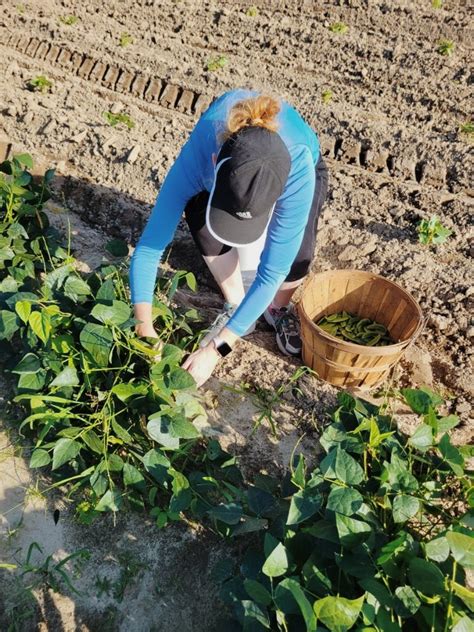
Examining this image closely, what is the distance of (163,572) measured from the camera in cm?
194

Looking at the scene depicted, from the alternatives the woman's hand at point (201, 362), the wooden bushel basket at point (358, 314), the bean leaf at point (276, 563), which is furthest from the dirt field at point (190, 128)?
the bean leaf at point (276, 563)

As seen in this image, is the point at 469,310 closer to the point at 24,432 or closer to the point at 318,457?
the point at 318,457

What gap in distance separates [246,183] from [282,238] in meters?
0.46

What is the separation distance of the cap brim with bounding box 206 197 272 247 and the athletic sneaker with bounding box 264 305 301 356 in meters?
1.01

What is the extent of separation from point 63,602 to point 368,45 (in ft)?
17.5

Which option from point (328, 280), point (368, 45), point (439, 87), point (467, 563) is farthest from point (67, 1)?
point (467, 563)

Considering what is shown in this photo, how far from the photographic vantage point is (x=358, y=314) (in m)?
2.77

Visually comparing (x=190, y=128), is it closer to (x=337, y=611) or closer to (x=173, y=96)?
(x=173, y=96)

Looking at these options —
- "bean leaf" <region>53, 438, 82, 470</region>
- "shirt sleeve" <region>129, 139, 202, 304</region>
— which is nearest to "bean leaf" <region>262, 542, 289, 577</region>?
"bean leaf" <region>53, 438, 82, 470</region>

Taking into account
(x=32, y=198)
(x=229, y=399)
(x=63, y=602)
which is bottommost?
(x=63, y=602)

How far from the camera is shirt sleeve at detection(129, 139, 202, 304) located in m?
2.12

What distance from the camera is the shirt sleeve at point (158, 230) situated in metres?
2.12

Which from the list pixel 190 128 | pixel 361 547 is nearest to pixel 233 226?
pixel 361 547

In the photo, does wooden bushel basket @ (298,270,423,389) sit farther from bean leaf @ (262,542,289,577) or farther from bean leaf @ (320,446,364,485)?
bean leaf @ (262,542,289,577)
